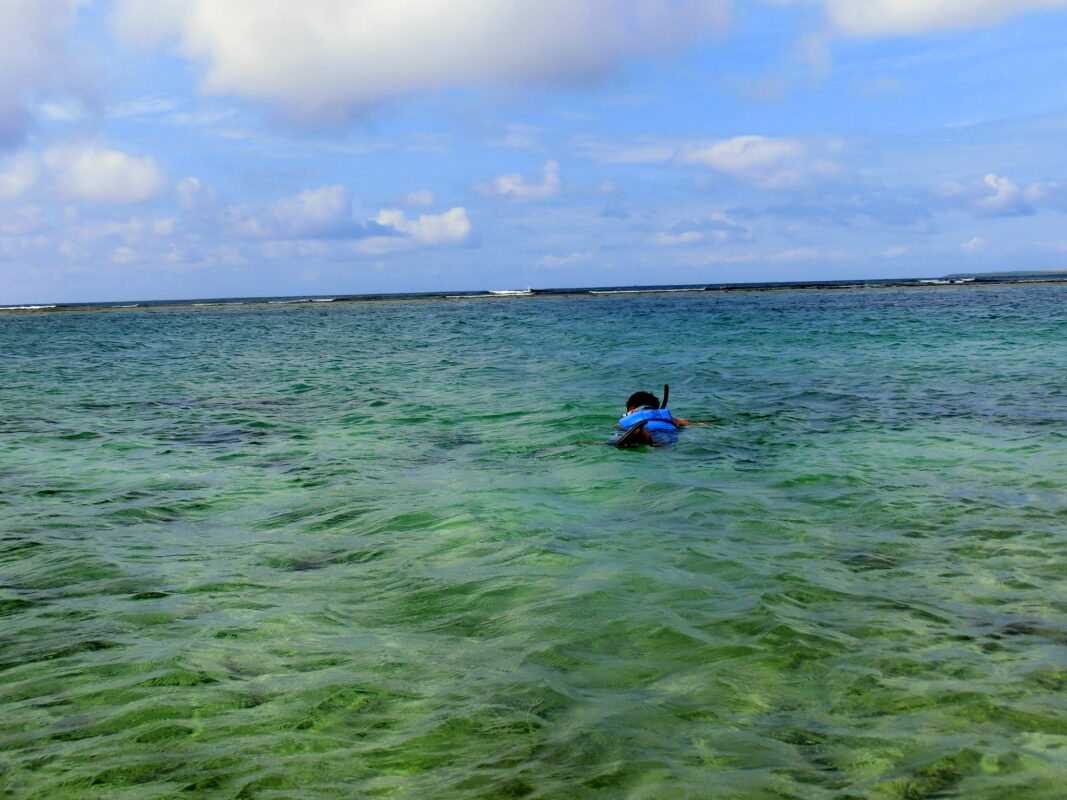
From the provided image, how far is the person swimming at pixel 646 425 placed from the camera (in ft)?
41.3

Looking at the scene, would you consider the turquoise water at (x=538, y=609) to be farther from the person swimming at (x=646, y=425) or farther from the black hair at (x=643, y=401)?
the black hair at (x=643, y=401)

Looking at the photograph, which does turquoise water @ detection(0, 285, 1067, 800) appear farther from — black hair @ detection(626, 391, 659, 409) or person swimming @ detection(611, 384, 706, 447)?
black hair @ detection(626, 391, 659, 409)

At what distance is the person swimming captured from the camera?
12594 millimetres

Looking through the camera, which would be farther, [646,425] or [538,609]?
[646,425]

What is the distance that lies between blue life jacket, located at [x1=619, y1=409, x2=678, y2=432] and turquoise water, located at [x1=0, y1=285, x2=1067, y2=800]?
84 centimetres

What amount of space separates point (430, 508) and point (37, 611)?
403cm

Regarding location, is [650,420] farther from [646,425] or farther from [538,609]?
[538,609]

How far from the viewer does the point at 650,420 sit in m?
13.0

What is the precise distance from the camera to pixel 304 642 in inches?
214

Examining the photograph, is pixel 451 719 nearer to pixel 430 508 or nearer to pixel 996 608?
pixel 996 608

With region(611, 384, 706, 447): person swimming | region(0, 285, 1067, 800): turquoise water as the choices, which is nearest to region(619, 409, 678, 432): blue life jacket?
region(611, 384, 706, 447): person swimming

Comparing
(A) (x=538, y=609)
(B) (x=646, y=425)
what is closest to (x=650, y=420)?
(B) (x=646, y=425)

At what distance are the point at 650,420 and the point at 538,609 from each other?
24.3 feet

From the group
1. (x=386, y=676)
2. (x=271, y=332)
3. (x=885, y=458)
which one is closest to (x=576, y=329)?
(x=271, y=332)
